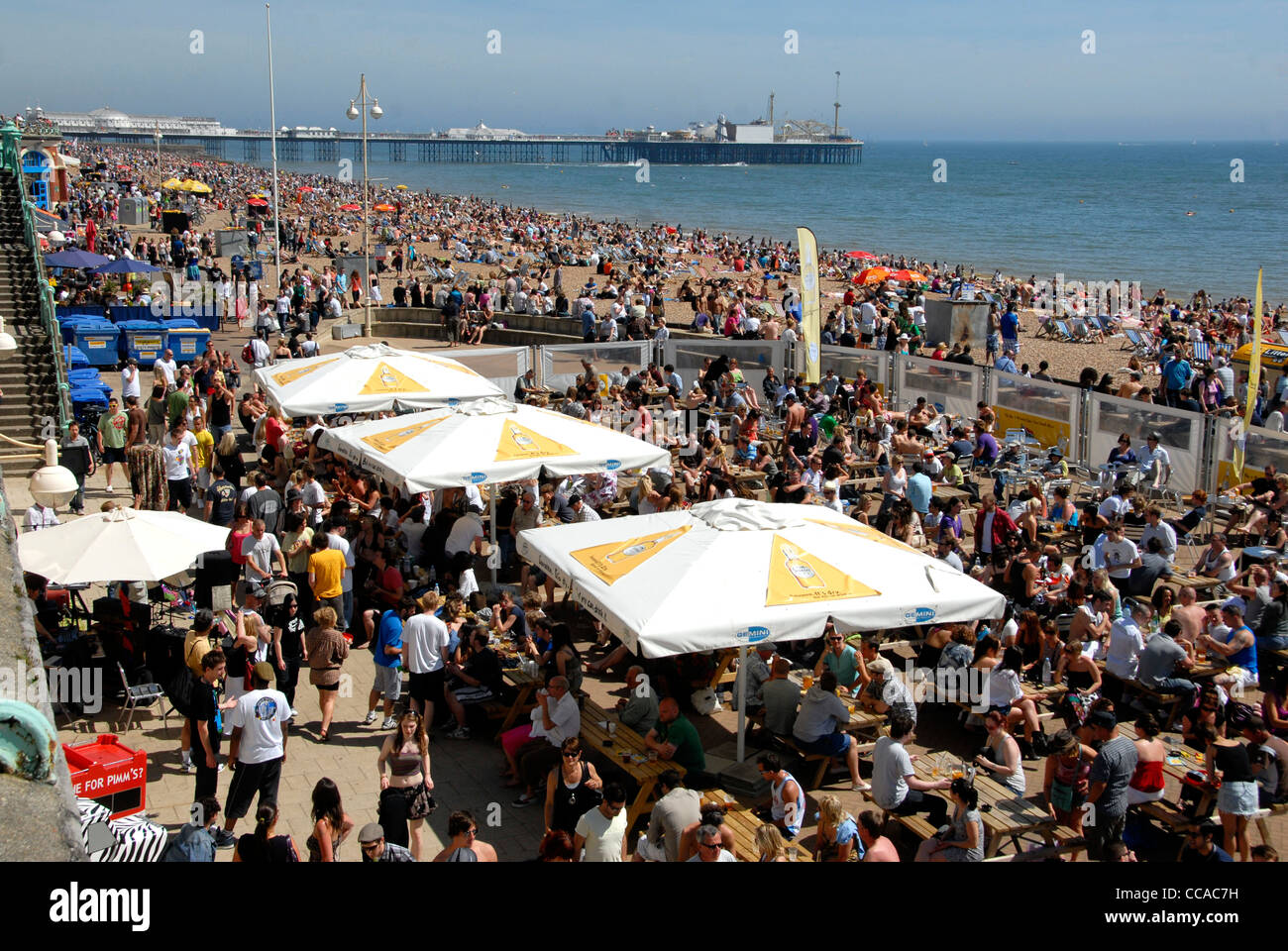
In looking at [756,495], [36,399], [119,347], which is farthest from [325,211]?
[756,495]

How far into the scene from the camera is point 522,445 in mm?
10547

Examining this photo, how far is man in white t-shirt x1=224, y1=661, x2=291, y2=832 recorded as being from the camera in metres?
6.72

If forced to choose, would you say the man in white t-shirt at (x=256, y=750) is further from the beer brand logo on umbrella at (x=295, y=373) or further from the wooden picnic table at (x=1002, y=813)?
the beer brand logo on umbrella at (x=295, y=373)

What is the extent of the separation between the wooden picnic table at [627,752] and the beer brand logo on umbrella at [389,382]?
21.2ft

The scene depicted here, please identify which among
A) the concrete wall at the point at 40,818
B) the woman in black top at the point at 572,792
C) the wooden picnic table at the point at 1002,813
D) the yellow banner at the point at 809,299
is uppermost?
the yellow banner at the point at 809,299

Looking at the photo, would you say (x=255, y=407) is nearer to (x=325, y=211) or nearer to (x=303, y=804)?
(x=303, y=804)

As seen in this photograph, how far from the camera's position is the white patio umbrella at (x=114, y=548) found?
7945mm

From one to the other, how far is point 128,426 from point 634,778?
9874 millimetres

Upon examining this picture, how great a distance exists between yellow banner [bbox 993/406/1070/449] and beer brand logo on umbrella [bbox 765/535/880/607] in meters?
9.98

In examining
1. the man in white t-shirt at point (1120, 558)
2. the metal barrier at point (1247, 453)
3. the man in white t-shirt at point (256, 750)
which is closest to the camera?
the man in white t-shirt at point (256, 750)

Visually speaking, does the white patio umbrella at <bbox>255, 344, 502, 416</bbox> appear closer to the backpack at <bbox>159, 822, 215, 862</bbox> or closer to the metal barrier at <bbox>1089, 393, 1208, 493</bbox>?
the backpack at <bbox>159, 822, 215, 862</bbox>

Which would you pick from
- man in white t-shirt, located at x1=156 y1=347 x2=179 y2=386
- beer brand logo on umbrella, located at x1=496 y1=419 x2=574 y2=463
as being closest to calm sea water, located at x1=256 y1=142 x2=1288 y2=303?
man in white t-shirt, located at x1=156 y1=347 x2=179 y2=386

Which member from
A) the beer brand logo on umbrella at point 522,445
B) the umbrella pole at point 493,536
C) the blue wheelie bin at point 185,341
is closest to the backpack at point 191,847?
the umbrella pole at point 493,536

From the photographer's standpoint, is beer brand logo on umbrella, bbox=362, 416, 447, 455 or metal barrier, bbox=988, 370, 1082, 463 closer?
beer brand logo on umbrella, bbox=362, 416, 447, 455
